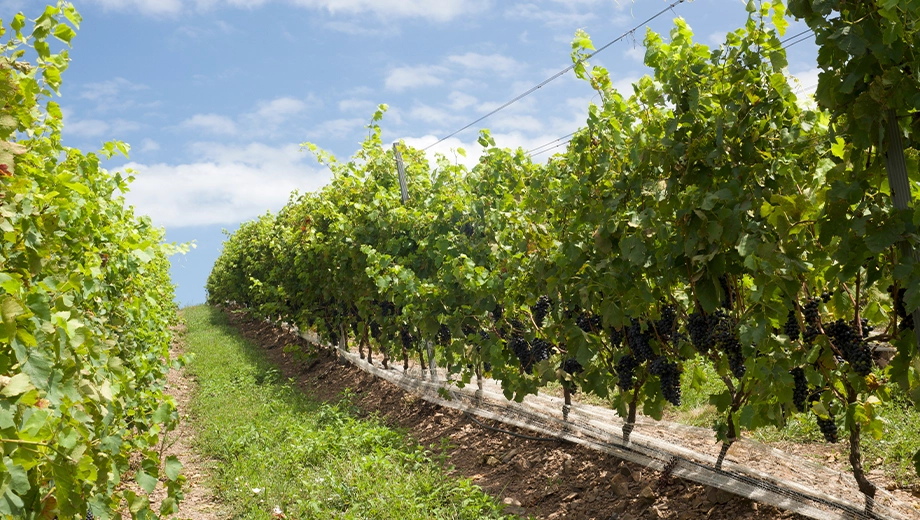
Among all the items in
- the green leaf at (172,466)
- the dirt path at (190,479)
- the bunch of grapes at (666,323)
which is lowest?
the dirt path at (190,479)

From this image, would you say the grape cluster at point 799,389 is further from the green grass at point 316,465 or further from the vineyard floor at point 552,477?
the green grass at point 316,465

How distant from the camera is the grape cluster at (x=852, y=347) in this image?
3326 millimetres

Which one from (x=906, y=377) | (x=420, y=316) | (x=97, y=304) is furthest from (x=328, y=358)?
(x=906, y=377)

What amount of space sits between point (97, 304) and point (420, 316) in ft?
9.51

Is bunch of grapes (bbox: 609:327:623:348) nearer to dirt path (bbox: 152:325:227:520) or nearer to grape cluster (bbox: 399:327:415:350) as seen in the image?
dirt path (bbox: 152:325:227:520)

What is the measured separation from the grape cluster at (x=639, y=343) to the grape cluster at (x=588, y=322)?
32cm

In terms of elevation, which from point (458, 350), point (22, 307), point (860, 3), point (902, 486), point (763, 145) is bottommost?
point (902, 486)

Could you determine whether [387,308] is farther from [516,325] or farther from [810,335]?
[810,335]

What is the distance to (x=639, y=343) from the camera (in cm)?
457

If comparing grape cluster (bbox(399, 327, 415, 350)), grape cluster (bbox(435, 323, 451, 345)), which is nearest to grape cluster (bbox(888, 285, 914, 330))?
grape cluster (bbox(435, 323, 451, 345))

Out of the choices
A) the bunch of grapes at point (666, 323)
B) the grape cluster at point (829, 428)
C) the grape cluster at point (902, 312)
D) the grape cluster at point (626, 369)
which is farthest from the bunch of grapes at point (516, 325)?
the grape cluster at point (902, 312)

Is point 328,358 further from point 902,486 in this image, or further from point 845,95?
point 845,95

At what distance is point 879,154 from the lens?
2561mm

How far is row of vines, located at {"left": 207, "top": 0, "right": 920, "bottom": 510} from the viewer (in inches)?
101
